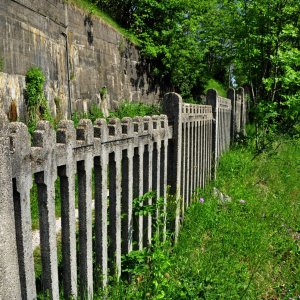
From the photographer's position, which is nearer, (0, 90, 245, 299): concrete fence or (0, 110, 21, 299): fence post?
(0, 110, 21, 299): fence post

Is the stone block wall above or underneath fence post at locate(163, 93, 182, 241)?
above

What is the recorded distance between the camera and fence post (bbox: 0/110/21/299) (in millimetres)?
1567

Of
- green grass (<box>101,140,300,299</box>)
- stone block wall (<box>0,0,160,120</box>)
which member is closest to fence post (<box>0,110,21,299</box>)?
green grass (<box>101,140,300,299</box>)

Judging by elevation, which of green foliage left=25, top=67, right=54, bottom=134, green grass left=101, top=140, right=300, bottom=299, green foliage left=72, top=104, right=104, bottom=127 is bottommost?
green grass left=101, top=140, right=300, bottom=299

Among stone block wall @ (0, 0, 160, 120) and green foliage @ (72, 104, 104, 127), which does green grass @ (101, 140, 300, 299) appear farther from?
green foliage @ (72, 104, 104, 127)

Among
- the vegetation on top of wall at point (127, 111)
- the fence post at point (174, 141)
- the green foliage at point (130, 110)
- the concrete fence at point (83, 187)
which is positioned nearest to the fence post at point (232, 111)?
the vegetation on top of wall at point (127, 111)

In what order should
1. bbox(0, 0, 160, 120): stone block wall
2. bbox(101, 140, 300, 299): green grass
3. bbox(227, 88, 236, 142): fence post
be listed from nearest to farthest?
bbox(101, 140, 300, 299): green grass → bbox(0, 0, 160, 120): stone block wall → bbox(227, 88, 236, 142): fence post

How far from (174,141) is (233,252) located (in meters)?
1.48

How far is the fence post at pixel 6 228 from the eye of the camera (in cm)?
157

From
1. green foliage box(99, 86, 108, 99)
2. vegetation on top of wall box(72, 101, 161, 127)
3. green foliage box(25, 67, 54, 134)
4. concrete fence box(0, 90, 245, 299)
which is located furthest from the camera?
green foliage box(99, 86, 108, 99)

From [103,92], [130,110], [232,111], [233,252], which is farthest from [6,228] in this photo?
[130,110]

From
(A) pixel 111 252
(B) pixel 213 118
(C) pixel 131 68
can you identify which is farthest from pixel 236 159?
(C) pixel 131 68

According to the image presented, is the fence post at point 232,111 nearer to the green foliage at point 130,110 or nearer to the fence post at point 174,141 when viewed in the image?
the green foliage at point 130,110

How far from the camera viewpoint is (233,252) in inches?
167
